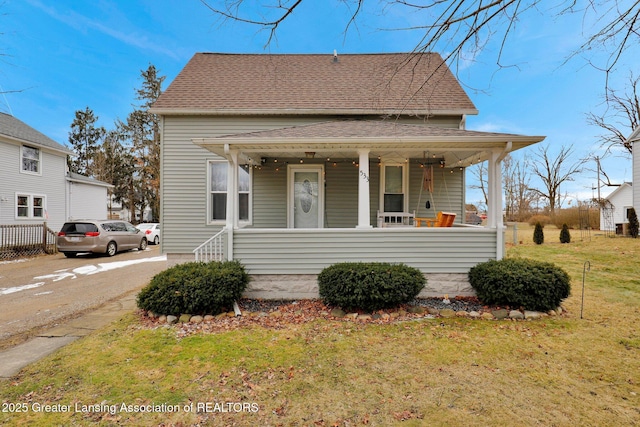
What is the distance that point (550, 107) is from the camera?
9.45 metres

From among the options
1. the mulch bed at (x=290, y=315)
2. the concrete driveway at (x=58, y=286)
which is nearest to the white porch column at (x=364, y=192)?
the mulch bed at (x=290, y=315)

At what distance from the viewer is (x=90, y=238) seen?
1183 cm

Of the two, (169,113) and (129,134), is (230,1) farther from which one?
(129,134)

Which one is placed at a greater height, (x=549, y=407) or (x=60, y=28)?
(x=60, y=28)

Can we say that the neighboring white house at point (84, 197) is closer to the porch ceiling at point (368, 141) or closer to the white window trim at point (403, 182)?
the porch ceiling at point (368, 141)

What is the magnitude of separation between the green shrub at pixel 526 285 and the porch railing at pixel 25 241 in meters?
16.7

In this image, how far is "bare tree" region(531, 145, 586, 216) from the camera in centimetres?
3169

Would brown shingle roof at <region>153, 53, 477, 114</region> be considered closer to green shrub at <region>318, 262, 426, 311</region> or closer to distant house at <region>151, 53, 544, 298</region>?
distant house at <region>151, 53, 544, 298</region>

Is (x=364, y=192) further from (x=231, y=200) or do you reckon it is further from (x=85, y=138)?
(x=85, y=138)

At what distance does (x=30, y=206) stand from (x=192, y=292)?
52.3ft

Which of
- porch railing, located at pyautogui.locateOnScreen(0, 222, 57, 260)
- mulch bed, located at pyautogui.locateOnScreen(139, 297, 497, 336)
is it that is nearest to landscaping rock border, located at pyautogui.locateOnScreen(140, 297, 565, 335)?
mulch bed, located at pyautogui.locateOnScreen(139, 297, 497, 336)

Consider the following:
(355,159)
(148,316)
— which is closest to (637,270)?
(355,159)

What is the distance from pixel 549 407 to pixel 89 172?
132ft

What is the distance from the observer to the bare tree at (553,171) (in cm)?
3169
